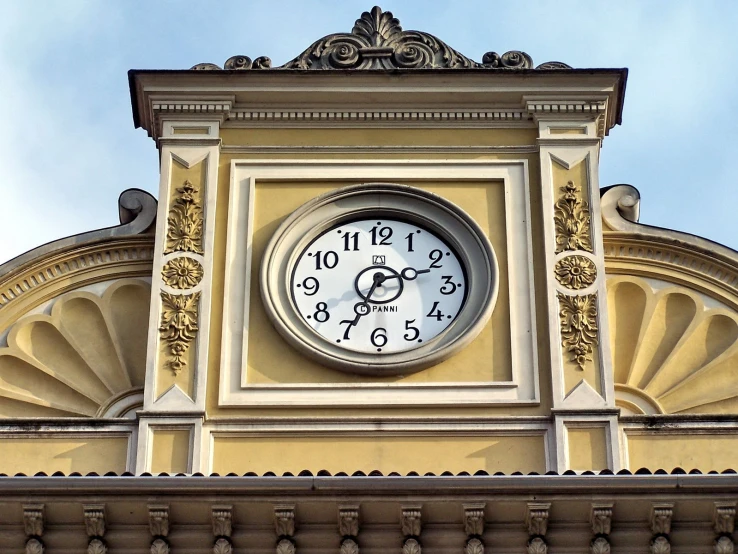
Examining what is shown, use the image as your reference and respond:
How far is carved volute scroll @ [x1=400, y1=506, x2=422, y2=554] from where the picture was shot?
1524 centimetres

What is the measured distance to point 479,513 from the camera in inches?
600

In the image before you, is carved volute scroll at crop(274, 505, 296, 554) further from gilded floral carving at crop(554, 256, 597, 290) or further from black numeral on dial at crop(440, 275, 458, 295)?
gilded floral carving at crop(554, 256, 597, 290)

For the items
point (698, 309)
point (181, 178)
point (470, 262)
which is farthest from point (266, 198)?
point (698, 309)

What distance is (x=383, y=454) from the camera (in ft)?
55.6

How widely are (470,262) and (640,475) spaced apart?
3.51 meters

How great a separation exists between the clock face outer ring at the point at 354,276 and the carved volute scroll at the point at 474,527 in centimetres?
238

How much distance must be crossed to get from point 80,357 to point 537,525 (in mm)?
5134

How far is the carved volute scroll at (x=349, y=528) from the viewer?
1527cm

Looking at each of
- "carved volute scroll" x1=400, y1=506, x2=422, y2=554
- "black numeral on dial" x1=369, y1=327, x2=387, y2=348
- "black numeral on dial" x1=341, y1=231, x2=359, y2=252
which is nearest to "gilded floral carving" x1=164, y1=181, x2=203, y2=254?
"black numeral on dial" x1=341, y1=231, x2=359, y2=252

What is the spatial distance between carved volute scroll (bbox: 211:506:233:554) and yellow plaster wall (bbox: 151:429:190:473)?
1608 mm

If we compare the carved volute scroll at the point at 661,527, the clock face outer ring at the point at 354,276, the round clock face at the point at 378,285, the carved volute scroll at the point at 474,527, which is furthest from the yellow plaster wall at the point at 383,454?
the carved volute scroll at the point at 661,527

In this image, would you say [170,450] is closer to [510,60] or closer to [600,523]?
[600,523]

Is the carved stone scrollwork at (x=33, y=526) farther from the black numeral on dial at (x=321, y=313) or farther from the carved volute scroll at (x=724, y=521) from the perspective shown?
the carved volute scroll at (x=724, y=521)

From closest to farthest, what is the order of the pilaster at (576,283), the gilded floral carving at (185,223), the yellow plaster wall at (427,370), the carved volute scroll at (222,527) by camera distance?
the carved volute scroll at (222,527), the pilaster at (576,283), the yellow plaster wall at (427,370), the gilded floral carving at (185,223)
